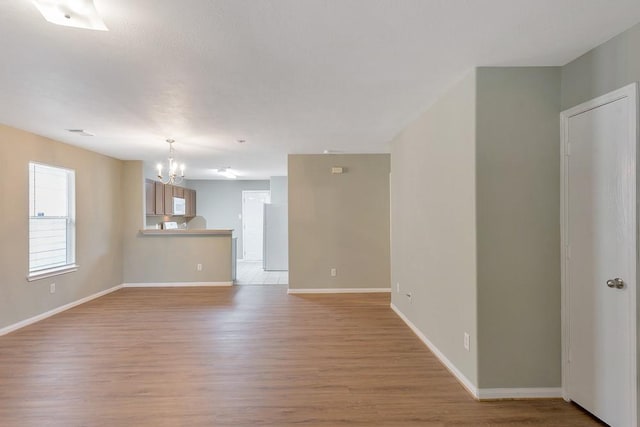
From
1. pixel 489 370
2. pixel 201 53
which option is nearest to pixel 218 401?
pixel 489 370

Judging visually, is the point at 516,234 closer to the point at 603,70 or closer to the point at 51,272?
the point at 603,70

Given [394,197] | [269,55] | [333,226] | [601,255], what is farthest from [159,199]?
[601,255]

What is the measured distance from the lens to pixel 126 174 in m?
6.33

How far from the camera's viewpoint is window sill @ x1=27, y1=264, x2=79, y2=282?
4.17 m

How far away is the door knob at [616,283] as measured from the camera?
78.0 inches

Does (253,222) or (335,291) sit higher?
(253,222)

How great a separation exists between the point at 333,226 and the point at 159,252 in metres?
3.44

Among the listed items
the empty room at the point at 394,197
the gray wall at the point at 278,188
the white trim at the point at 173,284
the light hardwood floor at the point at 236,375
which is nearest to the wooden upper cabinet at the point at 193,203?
the gray wall at the point at 278,188

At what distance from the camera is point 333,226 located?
18.6 feet

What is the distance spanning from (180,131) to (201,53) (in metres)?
2.15

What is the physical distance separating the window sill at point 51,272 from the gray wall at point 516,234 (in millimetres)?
5086

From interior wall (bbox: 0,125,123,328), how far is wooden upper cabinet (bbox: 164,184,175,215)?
1478 mm

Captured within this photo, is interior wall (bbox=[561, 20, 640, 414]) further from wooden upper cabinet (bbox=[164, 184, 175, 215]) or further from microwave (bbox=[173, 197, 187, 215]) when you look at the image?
microwave (bbox=[173, 197, 187, 215])

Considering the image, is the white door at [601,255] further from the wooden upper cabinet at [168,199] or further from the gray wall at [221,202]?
the gray wall at [221,202]
